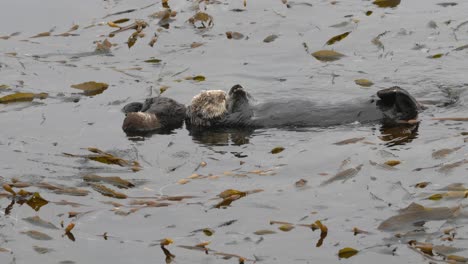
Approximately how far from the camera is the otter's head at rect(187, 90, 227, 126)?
8469 mm

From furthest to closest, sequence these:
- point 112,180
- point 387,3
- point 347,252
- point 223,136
A: point 387,3
point 223,136
point 112,180
point 347,252

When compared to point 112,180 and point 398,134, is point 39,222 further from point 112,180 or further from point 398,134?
point 398,134

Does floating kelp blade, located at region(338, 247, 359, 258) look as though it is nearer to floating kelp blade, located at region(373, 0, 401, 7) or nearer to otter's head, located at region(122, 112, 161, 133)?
otter's head, located at region(122, 112, 161, 133)

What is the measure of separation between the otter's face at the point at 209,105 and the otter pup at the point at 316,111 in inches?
1.4

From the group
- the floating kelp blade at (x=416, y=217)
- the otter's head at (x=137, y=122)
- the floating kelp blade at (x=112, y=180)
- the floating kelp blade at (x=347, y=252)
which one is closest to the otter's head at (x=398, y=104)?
the otter's head at (x=137, y=122)

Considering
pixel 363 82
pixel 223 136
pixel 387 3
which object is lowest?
pixel 223 136

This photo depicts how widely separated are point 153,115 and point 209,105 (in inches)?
21.0

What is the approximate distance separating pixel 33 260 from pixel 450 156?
3.21m

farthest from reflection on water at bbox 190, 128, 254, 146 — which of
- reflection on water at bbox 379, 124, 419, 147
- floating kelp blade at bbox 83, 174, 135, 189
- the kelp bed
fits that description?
floating kelp blade at bbox 83, 174, 135, 189

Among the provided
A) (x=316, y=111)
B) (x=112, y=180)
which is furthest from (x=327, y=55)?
(x=112, y=180)

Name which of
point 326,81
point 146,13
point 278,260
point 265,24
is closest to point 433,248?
point 278,260

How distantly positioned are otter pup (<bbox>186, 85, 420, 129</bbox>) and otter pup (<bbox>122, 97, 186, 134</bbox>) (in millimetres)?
363

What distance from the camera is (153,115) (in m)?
8.40

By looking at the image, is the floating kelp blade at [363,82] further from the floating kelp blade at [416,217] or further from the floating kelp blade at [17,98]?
the floating kelp blade at [416,217]
